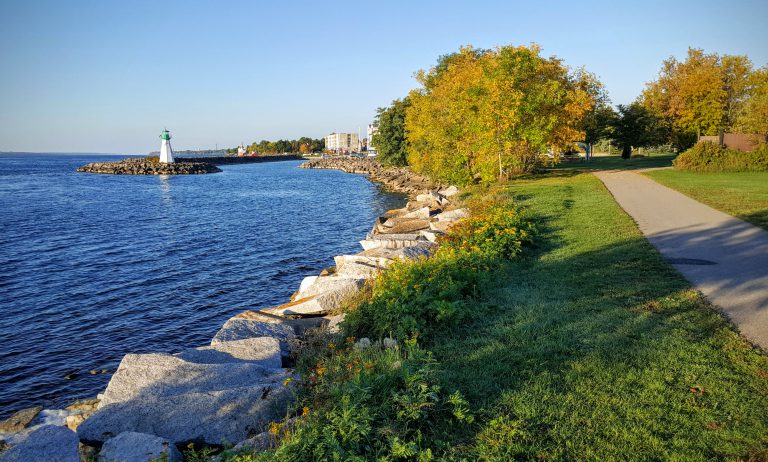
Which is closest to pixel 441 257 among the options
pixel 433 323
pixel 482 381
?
pixel 433 323

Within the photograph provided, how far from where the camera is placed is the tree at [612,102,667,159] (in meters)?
53.0

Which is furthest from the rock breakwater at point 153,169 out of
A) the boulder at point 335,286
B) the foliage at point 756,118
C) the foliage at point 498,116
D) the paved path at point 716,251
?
the boulder at point 335,286

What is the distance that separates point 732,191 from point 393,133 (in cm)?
4051

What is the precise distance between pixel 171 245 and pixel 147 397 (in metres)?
19.4

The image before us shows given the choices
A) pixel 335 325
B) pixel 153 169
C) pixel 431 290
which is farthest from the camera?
pixel 153 169

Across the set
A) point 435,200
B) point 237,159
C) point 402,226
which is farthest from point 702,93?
point 237,159

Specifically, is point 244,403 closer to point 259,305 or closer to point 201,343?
point 201,343

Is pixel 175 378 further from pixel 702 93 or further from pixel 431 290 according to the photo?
pixel 702 93

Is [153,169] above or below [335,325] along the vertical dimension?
above

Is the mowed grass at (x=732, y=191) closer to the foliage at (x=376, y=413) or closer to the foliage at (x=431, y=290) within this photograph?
the foliage at (x=431, y=290)

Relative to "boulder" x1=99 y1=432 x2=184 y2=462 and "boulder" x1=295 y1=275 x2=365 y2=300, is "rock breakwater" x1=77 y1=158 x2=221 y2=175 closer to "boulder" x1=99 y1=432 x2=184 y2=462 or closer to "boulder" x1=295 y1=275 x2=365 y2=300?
"boulder" x1=295 y1=275 x2=365 y2=300

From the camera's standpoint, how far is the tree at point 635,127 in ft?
174

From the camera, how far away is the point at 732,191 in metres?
21.7

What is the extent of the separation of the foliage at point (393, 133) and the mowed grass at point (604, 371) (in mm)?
48889
